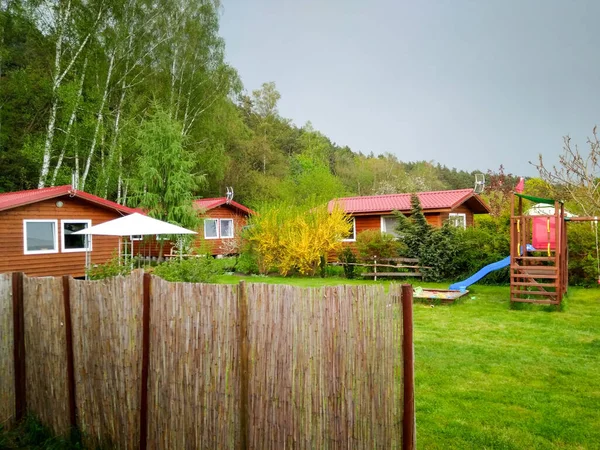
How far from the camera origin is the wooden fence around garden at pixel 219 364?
2.98 meters

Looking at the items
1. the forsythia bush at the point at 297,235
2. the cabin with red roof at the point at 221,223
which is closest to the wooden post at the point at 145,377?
the forsythia bush at the point at 297,235

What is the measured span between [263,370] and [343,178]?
46.8 metres

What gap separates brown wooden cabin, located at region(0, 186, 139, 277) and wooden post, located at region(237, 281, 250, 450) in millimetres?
12799

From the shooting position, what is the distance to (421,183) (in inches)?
1889

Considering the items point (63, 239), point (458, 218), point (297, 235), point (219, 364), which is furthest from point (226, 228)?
point (219, 364)

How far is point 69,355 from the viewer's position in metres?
4.08

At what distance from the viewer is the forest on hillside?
66.0 feet

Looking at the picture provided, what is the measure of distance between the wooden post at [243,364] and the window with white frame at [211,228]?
2172 centimetres

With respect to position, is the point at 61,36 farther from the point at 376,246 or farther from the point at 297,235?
the point at 376,246

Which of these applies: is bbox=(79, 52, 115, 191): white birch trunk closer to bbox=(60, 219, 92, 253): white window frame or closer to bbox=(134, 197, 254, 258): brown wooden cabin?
bbox=(134, 197, 254, 258): brown wooden cabin

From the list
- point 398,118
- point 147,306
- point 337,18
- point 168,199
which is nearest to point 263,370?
point 147,306

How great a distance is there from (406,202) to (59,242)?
13.0 metres

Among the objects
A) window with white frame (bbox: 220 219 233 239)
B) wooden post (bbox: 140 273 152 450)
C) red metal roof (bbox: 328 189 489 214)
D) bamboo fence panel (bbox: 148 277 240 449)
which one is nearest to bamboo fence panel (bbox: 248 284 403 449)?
bamboo fence panel (bbox: 148 277 240 449)

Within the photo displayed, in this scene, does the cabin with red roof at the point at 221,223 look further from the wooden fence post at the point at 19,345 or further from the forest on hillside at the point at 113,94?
the wooden fence post at the point at 19,345
